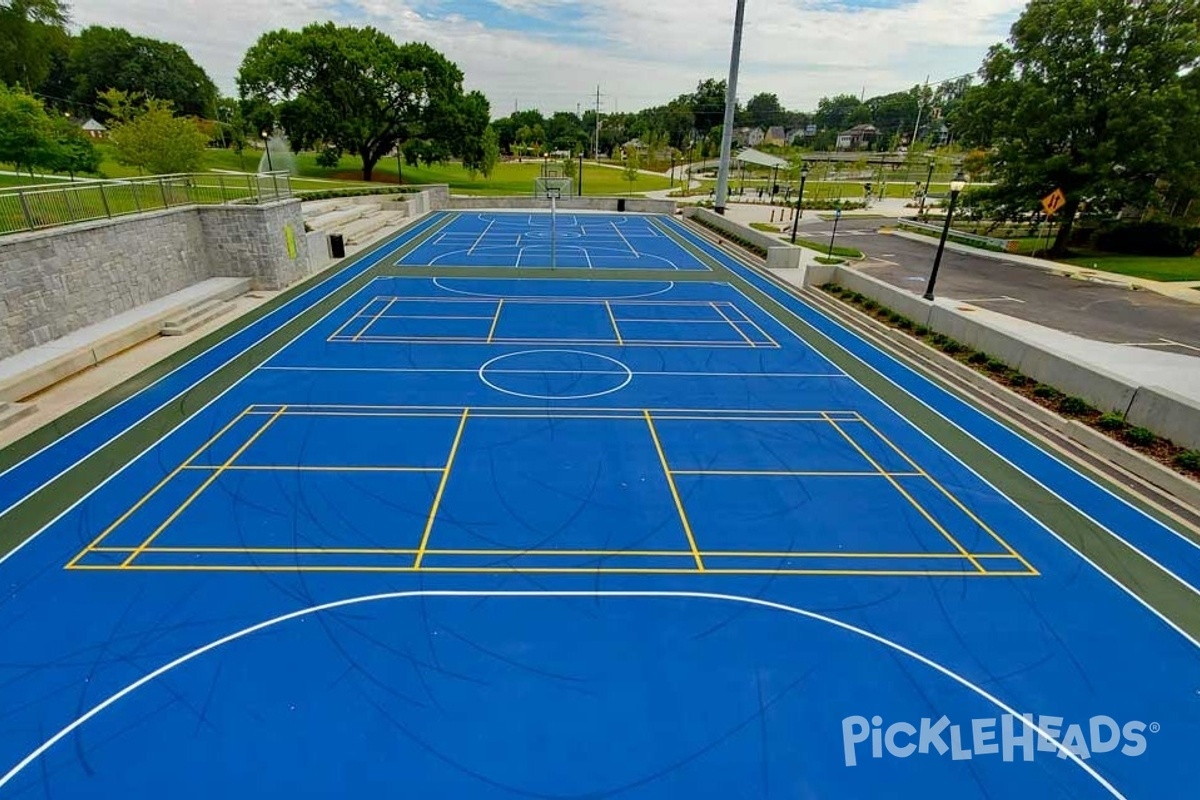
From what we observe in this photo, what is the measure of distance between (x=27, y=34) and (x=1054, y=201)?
221ft

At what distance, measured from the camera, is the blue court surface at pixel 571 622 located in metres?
5.31

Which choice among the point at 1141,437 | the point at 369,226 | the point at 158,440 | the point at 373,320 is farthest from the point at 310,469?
the point at 369,226

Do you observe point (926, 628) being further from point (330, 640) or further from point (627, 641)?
point (330, 640)

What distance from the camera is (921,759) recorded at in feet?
17.8

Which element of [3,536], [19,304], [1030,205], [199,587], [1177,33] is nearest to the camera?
[199,587]

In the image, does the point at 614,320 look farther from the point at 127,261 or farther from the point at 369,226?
the point at 369,226

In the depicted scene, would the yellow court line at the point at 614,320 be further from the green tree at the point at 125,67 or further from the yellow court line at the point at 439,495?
the green tree at the point at 125,67

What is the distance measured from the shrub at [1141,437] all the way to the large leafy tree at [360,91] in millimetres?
54179

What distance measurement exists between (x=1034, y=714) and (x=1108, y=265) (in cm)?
3349

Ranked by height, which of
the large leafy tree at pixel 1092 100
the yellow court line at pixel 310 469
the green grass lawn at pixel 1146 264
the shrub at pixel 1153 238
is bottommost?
the yellow court line at pixel 310 469

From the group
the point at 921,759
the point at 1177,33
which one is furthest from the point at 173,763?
the point at 1177,33

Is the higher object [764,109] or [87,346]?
[764,109]

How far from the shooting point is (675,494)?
9367 millimetres

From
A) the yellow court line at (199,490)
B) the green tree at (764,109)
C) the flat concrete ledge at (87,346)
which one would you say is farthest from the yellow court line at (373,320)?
the green tree at (764,109)
